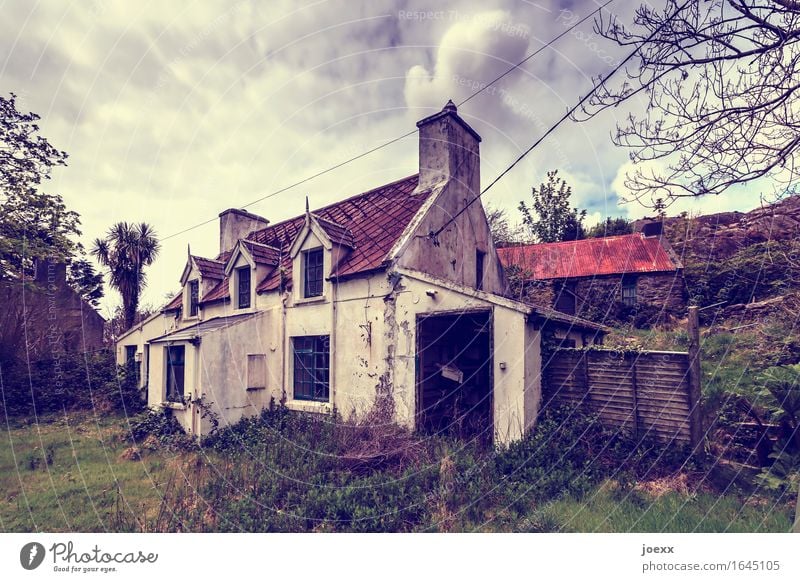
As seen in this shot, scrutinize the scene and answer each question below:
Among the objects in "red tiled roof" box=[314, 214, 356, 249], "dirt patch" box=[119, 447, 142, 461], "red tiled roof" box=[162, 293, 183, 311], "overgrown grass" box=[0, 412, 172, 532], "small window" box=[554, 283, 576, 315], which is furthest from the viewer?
"small window" box=[554, 283, 576, 315]

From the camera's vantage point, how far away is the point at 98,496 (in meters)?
6.19

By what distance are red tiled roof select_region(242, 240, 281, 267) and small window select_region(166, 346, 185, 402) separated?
11.9ft

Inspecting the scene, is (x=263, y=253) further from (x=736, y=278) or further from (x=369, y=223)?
(x=736, y=278)

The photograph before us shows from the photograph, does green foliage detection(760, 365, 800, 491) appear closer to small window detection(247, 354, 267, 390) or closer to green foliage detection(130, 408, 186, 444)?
small window detection(247, 354, 267, 390)

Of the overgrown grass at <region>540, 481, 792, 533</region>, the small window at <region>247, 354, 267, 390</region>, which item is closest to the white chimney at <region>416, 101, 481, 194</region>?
the small window at <region>247, 354, 267, 390</region>

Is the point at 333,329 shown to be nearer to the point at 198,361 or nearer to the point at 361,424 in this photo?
the point at 361,424

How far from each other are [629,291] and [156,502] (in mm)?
21080

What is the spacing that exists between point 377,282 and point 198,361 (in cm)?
525

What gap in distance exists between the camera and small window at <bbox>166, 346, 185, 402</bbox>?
1050 cm

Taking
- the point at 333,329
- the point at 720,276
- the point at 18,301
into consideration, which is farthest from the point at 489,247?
the point at 18,301

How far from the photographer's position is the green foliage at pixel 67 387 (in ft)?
44.2

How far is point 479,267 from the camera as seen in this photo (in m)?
12.3

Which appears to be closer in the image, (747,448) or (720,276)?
(747,448)

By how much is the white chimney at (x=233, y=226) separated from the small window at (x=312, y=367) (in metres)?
10.3
